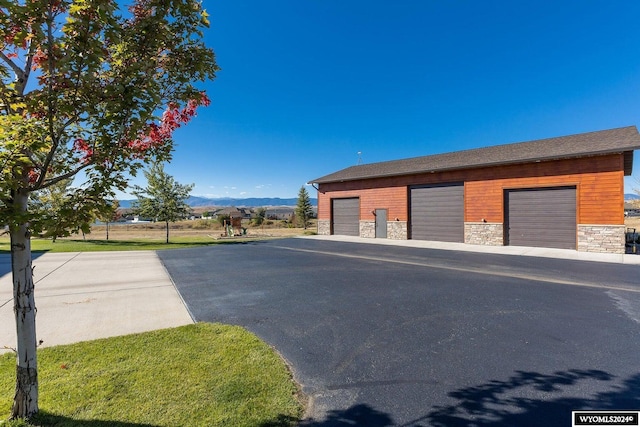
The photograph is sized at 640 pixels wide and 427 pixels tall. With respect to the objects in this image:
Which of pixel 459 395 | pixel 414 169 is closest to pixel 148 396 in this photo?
pixel 459 395

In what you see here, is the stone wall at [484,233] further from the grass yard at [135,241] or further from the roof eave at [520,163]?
the grass yard at [135,241]

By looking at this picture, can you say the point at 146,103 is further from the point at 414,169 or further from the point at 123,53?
the point at 414,169

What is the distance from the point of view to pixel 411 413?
111 inches

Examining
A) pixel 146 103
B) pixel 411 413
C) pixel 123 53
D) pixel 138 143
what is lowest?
pixel 411 413

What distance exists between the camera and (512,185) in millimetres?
15578

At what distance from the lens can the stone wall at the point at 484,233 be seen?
15.9 metres

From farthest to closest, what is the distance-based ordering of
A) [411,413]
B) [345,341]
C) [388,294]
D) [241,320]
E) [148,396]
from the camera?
[388,294] < [241,320] < [345,341] < [148,396] < [411,413]

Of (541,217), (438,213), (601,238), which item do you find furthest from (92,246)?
(601,238)

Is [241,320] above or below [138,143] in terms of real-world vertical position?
below

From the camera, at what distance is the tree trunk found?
97.5 inches

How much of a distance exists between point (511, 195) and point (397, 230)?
22.2 feet

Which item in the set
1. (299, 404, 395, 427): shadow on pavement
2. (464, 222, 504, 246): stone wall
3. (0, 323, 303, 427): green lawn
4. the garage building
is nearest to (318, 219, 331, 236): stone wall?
the garage building

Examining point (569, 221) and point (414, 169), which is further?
point (414, 169)

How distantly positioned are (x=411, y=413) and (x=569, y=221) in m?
15.3
